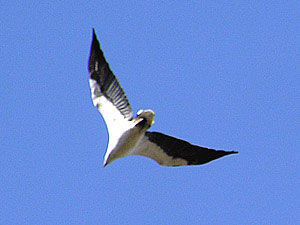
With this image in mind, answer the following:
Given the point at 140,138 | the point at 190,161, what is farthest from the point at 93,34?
the point at 190,161

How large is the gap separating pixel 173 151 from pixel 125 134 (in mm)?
1382

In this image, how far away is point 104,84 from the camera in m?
15.3

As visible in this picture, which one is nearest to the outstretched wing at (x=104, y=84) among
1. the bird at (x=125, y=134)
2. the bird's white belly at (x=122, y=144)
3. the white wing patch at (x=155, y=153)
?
the bird at (x=125, y=134)

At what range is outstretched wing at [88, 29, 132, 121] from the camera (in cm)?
1495

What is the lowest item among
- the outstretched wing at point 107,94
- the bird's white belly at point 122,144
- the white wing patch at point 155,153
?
the bird's white belly at point 122,144

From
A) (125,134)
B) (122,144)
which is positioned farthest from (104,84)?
(122,144)

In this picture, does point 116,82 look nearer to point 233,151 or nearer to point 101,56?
point 101,56

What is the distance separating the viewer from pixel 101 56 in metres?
15.2

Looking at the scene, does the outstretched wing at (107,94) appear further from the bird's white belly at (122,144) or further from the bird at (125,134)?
the bird's white belly at (122,144)

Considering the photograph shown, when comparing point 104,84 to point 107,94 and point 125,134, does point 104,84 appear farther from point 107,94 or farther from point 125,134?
point 125,134

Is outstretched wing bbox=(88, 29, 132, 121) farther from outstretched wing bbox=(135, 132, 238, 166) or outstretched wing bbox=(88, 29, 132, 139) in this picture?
outstretched wing bbox=(135, 132, 238, 166)

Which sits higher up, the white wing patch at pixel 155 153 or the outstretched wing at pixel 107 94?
the outstretched wing at pixel 107 94

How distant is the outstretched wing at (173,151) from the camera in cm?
1482

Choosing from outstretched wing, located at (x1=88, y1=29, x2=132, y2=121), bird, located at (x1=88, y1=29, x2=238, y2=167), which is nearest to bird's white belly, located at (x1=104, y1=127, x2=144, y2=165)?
bird, located at (x1=88, y1=29, x2=238, y2=167)
